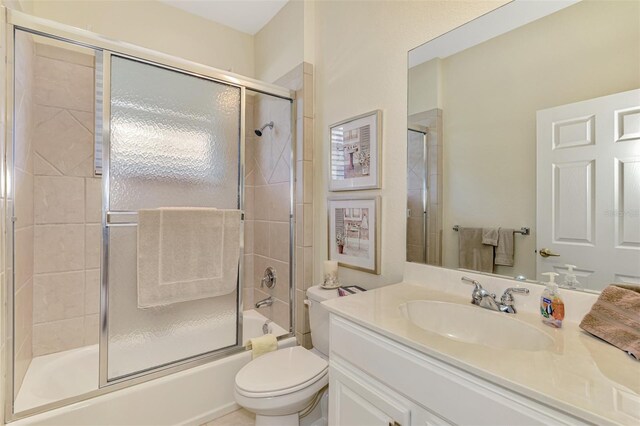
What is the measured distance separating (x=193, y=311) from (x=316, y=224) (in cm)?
93

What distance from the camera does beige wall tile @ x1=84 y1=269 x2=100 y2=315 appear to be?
6.37ft

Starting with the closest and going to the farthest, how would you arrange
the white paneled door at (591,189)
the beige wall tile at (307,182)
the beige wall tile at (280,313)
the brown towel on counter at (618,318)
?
1. the brown towel on counter at (618,318)
2. the white paneled door at (591,189)
3. the beige wall tile at (307,182)
4. the beige wall tile at (280,313)

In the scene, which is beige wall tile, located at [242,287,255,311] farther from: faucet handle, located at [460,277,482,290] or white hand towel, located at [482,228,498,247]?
white hand towel, located at [482,228,498,247]

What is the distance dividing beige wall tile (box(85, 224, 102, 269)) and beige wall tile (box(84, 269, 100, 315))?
49 mm

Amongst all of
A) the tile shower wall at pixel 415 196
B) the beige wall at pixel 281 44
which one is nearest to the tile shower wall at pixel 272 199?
the beige wall at pixel 281 44

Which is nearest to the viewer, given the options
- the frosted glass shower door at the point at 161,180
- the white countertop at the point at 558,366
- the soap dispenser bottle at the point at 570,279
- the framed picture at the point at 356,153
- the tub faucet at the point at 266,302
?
the white countertop at the point at 558,366

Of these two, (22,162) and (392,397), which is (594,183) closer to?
(392,397)

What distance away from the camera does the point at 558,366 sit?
0.68 metres

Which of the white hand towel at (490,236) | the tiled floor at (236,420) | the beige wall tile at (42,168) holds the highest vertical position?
the beige wall tile at (42,168)

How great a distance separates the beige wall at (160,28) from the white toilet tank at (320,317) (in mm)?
2053

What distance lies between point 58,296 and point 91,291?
0.54 ft

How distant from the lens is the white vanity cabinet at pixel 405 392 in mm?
642

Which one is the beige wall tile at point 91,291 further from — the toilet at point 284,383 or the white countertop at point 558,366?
the white countertop at point 558,366

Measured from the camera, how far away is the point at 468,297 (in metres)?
1.22
